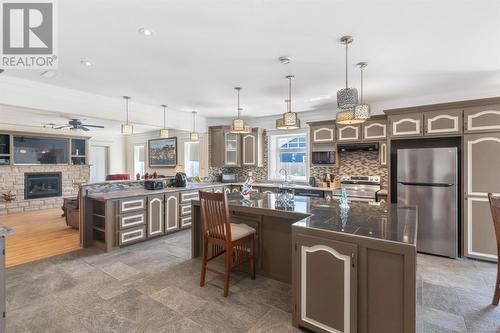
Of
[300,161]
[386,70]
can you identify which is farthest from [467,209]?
[300,161]

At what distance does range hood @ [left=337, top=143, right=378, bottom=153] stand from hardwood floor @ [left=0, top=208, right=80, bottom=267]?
4901 mm

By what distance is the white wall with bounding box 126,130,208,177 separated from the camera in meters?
6.45

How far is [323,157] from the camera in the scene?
5.08 m

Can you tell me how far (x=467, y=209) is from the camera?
11.5 feet

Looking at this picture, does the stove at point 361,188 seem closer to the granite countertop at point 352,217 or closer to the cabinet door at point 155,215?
the granite countertop at point 352,217

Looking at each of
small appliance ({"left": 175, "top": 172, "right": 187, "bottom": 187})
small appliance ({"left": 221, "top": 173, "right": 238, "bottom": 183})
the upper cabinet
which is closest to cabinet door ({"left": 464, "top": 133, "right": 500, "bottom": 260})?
the upper cabinet

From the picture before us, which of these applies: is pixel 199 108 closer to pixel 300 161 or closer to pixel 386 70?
pixel 300 161

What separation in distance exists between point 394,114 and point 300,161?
7.65 feet

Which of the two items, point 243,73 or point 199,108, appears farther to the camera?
point 199,108

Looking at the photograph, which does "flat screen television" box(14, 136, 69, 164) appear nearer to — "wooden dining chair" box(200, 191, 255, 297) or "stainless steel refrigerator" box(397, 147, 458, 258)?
"wooden dining chair" box(200, 191, 255, 297)

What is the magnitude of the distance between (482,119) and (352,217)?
2.80 metres

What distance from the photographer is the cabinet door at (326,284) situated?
172cm

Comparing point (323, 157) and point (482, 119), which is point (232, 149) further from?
point (482, 119)

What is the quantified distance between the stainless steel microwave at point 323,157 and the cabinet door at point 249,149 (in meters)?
1.53
